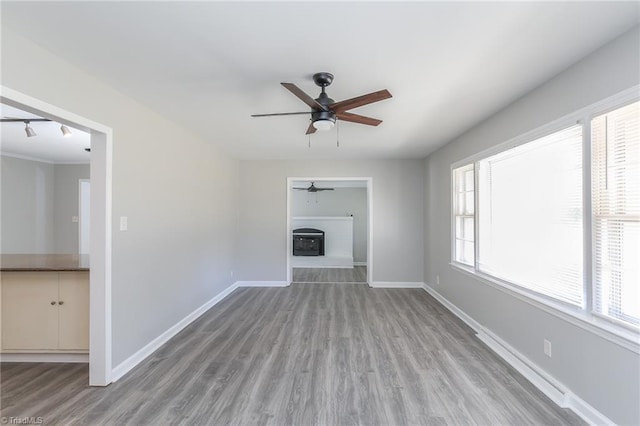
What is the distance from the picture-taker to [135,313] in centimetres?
256

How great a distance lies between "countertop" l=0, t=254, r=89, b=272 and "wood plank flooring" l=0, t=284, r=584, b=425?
34.3 inches

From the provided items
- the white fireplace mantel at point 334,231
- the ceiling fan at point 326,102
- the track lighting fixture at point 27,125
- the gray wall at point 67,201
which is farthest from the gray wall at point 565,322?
the gray wall at point 67,201

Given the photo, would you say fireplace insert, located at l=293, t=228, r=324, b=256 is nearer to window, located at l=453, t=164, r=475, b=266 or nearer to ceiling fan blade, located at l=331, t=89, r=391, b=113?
window, located at l=453, t=164, r=475, b=266

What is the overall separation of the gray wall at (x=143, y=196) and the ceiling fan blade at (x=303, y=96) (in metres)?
1.52

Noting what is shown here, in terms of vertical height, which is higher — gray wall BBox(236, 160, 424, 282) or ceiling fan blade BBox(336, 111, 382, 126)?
ceiling fan blade BBox(336, 111, 382, 126)

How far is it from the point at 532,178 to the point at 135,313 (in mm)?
3796

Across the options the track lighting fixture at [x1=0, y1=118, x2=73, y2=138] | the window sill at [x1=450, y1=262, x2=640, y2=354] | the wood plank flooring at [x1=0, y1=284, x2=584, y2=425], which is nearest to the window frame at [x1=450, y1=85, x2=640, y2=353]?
the window sill at [x1=450, y1=262, x2=640, y2=354]

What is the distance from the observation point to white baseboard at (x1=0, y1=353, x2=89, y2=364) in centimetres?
251

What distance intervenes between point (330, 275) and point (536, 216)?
4.59 metres

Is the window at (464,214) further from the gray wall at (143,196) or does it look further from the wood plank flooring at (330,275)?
the gray wall at (143,196)

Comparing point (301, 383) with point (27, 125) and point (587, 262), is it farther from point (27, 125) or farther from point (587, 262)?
point (27, 125)

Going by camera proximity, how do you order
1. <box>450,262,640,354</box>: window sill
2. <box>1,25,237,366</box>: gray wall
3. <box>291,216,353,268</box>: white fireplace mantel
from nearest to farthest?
<box>450,262,640,354</box>: window sill → <box>1,25,237,366</box>: gray wall → <box>291,216,353,268</box>: white fireplace mantel

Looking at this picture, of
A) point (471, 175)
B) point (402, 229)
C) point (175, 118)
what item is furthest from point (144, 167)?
point (402, 229)

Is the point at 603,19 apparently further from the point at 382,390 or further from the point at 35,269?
the point at 35,269
